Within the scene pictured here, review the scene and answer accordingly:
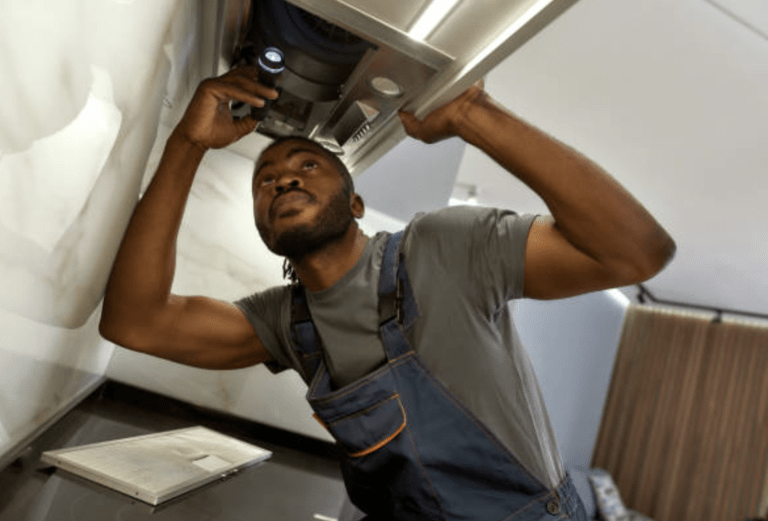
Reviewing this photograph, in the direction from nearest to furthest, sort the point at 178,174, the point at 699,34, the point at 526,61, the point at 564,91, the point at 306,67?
the point at 306,67 < the point at 178,174 < the point at 699,34 < the point at 526,61 < the point at 564,91

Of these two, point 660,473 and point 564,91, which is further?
point 660,473

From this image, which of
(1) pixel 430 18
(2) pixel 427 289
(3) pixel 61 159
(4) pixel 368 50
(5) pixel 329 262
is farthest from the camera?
(5) pixel 329 262

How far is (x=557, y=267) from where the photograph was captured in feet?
3.24

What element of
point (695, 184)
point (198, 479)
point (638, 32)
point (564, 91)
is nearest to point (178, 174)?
point (198, 479)

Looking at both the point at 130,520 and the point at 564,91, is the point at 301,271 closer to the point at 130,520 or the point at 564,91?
the point at 130,520

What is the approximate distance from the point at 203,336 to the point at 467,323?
26.9 inches

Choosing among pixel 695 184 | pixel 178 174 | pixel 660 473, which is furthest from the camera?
pixel 660 473

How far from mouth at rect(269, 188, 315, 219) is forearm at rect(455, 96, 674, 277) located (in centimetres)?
34

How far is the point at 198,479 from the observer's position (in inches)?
39.4

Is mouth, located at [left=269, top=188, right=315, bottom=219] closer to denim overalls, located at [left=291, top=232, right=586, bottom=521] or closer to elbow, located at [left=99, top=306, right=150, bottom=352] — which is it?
denim overalls, located at [left=291, top=232, right=586, bottom=521]

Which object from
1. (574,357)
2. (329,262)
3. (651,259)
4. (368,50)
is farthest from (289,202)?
(574,357)

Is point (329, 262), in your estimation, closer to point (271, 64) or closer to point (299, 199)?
point (299, 199)

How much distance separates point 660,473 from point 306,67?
5.82 metres

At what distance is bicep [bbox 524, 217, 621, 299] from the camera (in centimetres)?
98
